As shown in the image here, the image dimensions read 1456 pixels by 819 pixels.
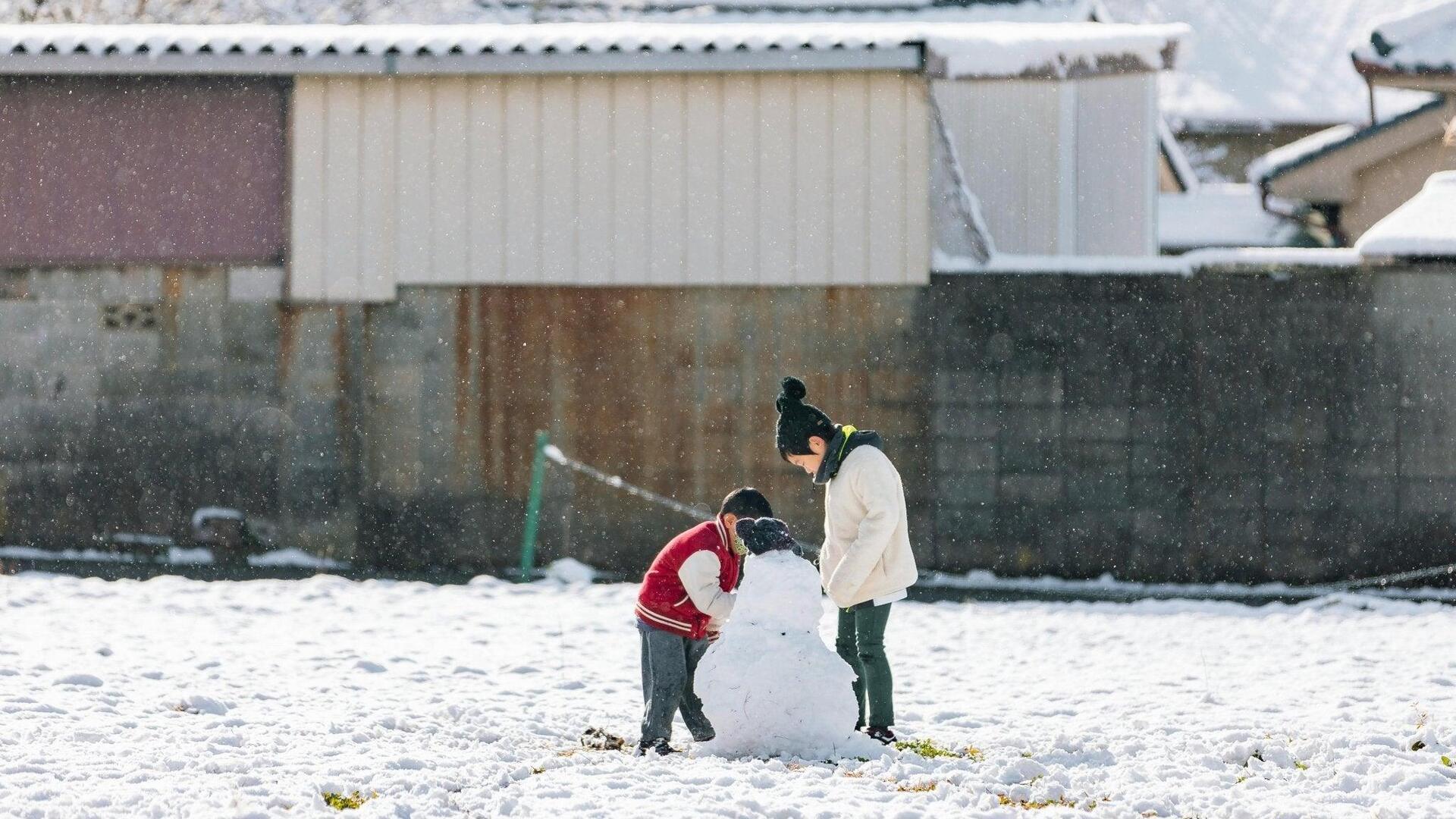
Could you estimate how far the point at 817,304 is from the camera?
1233 centimetres

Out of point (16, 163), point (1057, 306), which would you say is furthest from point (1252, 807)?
point (16, 163)

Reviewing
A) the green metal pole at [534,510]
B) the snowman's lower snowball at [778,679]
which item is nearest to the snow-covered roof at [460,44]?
the green metal pole at [534,510]

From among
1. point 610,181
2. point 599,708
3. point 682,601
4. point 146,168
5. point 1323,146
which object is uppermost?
point 1323,146

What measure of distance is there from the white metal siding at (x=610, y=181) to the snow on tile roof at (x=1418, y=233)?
10.1ft

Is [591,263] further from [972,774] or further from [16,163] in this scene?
[972,774]

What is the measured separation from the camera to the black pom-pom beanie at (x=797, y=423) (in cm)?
701

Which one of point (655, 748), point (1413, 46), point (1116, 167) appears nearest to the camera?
point (655, 748)

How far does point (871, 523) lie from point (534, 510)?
5.80 metres

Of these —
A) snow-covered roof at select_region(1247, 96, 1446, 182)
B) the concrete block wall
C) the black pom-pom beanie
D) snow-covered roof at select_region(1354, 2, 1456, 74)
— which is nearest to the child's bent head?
the black pom-pom beanie

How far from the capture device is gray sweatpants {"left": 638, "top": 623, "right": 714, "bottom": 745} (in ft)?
22.3

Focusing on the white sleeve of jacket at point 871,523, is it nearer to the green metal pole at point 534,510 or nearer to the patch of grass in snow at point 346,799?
the patch of grass in snow at point 346,799

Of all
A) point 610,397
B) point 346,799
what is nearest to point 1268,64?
point 610,397

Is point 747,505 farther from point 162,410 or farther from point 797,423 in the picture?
point 162,410

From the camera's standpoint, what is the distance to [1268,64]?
108ft
